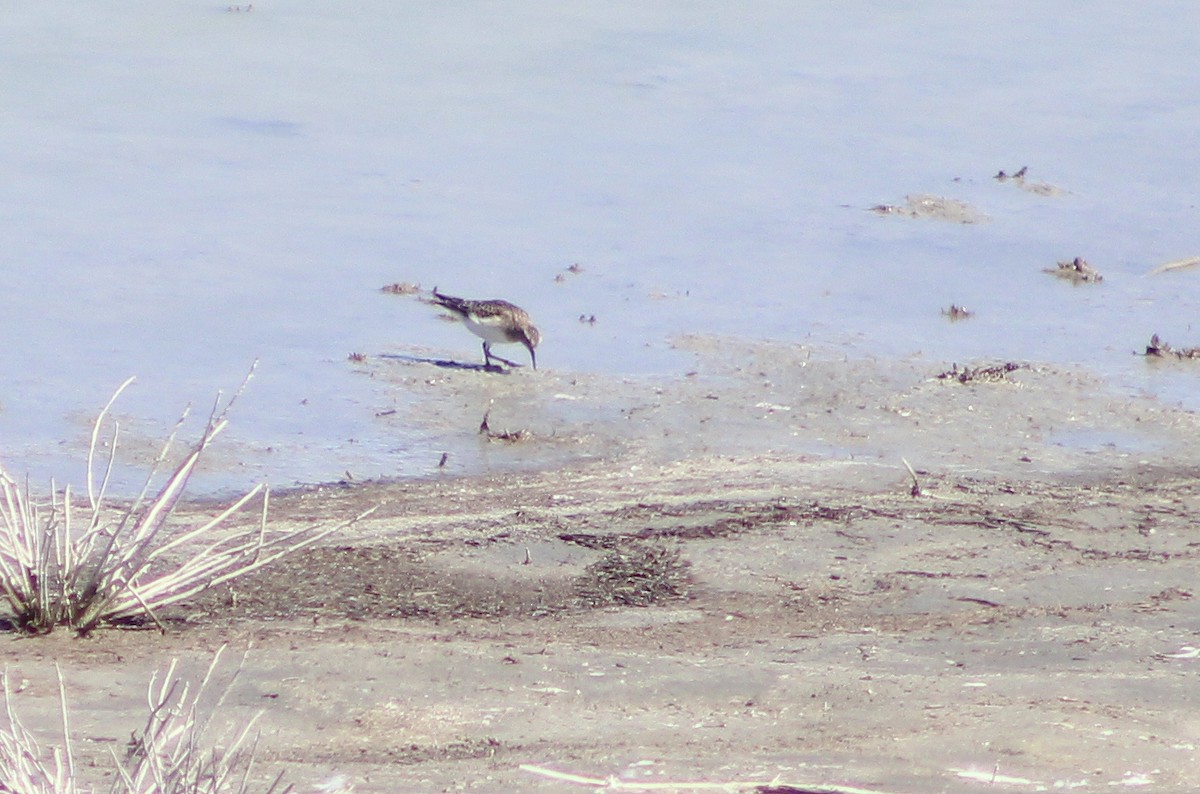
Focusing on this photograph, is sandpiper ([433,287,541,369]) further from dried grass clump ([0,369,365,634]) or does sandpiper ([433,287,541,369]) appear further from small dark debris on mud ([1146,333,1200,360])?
dried grass clump ([0,369,365,634])

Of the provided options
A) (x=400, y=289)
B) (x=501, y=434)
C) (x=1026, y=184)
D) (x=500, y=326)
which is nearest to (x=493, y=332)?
(x=500, y=326)

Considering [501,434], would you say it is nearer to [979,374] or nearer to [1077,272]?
[979,374]

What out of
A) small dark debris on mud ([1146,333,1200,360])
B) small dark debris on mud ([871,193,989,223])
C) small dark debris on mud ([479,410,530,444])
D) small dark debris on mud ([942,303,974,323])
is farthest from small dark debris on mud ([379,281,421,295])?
small dark debris on mud ([1146,333,1200,360])

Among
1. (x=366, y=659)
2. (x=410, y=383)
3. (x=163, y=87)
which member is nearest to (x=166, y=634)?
(x=366, y=659)

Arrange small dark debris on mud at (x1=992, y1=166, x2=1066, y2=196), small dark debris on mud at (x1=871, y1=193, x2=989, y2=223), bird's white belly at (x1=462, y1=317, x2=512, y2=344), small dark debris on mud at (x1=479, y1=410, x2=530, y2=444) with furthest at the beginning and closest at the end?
small dark debris on mud at (x1=992, y1=166, x2=1066, y2=196) → small dark debris on mud at (x1=871, y1=193, x2=989, y2=223) → bird's white belly at (x1=462, y1=317, x2=512, y2=344) → small dark debris on mud at (x1=479, y1=410, x2=530, y2=444)

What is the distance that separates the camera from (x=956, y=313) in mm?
12492

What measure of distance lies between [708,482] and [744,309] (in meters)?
3.11

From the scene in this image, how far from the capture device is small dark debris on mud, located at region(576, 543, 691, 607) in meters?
A: 7.54

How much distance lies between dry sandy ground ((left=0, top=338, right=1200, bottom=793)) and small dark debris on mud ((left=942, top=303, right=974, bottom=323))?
3.84ft

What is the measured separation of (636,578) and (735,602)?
0.48m

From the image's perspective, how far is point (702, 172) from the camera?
15.6m

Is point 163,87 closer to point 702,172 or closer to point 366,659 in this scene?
point 702,172

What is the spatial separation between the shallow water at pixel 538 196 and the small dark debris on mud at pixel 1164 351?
0.17 meters

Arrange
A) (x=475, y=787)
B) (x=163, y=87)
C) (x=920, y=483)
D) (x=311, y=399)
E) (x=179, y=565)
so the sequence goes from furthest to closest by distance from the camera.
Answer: (x=163, y=87), (x=311, y=399), (x=920, y=483), (x=179, y=565), (x=475, y=787)
